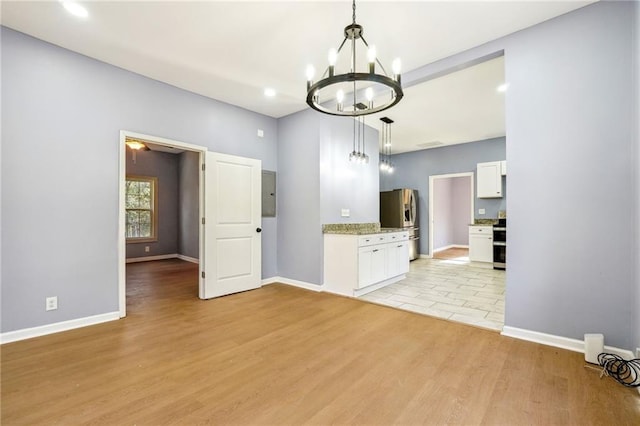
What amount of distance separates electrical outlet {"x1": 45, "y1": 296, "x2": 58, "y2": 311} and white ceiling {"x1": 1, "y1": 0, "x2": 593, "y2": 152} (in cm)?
259

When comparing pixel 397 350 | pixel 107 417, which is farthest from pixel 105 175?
pixel 397 350

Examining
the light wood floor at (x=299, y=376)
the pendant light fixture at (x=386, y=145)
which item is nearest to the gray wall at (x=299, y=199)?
the light wood floor at (x=299, y=376)

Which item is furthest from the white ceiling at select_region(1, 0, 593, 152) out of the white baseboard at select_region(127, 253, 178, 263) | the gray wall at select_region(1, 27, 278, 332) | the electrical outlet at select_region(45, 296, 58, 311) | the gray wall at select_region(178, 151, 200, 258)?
the white baseboard at select_region(127, 253, 178, 263)

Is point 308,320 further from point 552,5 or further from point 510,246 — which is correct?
point 552,5

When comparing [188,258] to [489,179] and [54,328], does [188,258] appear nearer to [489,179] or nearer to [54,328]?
[54,328]

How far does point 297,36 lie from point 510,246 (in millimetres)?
2936

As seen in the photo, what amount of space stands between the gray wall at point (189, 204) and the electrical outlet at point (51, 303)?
160 inches

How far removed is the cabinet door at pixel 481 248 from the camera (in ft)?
20.9

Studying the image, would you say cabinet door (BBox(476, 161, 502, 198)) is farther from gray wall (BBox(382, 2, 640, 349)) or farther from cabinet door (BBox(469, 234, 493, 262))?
gray wall (BBox(382, 2, 640, 349))

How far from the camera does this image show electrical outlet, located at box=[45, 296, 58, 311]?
9.16ft

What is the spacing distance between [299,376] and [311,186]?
295cm

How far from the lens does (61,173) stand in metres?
2.89

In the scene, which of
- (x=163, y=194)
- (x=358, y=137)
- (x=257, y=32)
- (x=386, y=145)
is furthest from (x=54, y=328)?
(x=386, y=145)

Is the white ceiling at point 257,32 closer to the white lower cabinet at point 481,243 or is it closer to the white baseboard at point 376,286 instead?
the white baseboard at point 376,286
